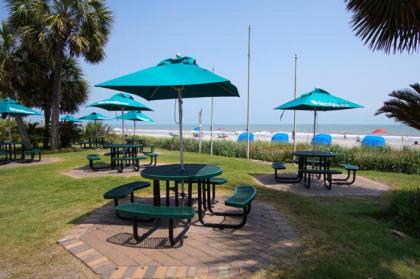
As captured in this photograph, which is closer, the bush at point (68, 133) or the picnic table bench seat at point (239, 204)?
the picnic table bench seat at point (239, 204)

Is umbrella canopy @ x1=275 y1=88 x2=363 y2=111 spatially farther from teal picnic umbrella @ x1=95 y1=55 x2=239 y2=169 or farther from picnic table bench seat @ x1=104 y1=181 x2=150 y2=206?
picnic table bench seat @ x1=104 y1=181 x2=150 y2=206

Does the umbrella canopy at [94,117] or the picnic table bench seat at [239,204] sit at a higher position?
the umbrella canopy at [94,117]

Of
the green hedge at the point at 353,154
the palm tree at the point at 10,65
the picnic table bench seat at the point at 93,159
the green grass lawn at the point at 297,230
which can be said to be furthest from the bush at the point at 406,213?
the palm tree at the point at 10,65

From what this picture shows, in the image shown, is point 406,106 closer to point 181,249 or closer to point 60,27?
point 181,249

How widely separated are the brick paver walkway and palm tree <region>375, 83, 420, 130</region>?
9.27ft

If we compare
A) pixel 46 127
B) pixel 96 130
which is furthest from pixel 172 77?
pixel 96 130

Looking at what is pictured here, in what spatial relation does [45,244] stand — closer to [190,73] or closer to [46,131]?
[190,73]

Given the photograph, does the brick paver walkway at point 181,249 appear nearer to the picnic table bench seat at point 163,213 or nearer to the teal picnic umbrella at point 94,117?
the picnic table bench seat at point 163,213

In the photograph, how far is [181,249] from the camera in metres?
3.41

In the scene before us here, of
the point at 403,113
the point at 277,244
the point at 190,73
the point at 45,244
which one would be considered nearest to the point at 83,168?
the point at 45,244

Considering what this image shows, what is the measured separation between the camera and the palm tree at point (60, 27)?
13.6 metres

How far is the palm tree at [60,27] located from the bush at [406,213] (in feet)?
45.1

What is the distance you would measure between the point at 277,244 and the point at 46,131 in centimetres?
1673

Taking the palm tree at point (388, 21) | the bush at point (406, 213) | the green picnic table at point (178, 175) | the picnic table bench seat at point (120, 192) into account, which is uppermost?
the palm tree at point (388, 21)
